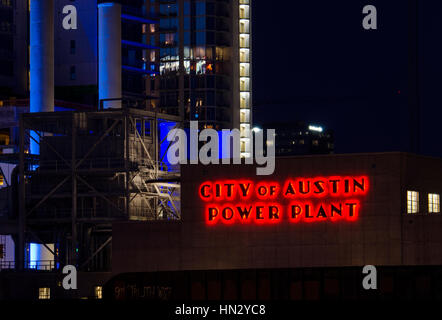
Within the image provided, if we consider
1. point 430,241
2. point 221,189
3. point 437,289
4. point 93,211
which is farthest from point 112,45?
point 437,289

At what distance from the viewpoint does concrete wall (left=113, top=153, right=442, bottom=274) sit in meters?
89.6

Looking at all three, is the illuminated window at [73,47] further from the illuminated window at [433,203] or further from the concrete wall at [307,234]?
the illuminated window at [433,203]

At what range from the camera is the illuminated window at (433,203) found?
95.8 metres

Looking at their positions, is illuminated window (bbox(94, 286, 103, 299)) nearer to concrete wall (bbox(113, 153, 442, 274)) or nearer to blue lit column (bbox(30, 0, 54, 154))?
concrete wall (bbox(113, 153, 442, 274))

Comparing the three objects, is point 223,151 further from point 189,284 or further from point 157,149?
point 189,284

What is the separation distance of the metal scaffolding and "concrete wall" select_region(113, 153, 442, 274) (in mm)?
13339

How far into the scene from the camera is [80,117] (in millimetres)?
112500

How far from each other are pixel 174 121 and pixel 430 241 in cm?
3959

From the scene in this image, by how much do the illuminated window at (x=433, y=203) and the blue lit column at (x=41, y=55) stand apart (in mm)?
63516

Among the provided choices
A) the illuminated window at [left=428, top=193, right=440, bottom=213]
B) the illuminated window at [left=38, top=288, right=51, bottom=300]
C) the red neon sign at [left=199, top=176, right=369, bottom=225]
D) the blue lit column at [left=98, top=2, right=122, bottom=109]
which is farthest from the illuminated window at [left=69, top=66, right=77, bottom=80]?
the illuminated window at [left=428, top=193, right=440, bottom=213]

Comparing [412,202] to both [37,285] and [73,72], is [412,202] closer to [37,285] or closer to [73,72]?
[37,285]

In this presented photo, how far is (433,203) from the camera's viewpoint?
316ft

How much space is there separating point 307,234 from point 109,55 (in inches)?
2696

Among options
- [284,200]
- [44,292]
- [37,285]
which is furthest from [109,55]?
[284,200]
